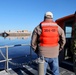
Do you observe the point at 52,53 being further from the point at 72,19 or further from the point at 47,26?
the point at 72,19

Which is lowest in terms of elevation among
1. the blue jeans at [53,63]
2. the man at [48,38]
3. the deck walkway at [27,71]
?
the deck walkway at [27,71]

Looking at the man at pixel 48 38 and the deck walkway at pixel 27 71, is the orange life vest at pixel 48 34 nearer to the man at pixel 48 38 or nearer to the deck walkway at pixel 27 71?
the man at pixel 48 38

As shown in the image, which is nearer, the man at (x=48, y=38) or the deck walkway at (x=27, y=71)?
the man at (x=48, y=38)

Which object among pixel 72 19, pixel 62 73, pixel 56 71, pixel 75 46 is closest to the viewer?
pixel 75 46

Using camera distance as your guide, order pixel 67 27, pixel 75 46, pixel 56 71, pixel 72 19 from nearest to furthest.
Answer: pixel 75 46
pixel 56 71
pixel 72 19
pixel 67 27

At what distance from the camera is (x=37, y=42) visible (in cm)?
445

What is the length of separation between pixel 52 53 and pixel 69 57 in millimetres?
5011

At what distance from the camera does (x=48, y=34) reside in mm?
4211

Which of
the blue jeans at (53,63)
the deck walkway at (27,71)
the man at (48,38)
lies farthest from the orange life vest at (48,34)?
the deck walkway at (27,71)

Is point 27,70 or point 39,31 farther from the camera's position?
point 27,70

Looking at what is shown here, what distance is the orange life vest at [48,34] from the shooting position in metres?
4.21

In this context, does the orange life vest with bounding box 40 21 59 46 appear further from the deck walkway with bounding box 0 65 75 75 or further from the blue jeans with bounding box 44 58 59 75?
the deck walkway with bounding box 0 65 75 75

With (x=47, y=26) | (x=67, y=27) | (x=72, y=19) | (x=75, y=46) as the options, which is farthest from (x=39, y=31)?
(x=67, y=27)

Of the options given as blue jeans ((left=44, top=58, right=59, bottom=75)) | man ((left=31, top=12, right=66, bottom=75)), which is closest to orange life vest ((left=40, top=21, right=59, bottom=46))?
man ((left=31, top=12, right=66, bottom=75))
